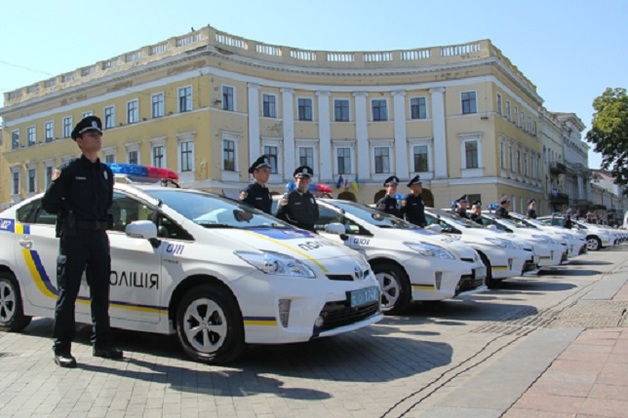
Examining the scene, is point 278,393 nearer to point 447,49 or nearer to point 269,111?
point 269,111

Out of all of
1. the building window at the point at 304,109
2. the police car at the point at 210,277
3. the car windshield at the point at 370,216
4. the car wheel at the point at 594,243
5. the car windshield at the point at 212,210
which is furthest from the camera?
the building window at the point at 304,109

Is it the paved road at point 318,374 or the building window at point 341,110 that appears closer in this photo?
the paved road at point 318,374

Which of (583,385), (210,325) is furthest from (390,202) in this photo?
(583,385)


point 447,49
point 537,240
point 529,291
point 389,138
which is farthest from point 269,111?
point 529,291

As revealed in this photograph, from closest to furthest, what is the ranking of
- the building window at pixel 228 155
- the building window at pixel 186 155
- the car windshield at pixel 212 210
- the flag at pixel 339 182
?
the car windshield at pixel 212 210, the building window at pixel 228 155, the building window at pixel 186 155, the flag at pixel 339 182

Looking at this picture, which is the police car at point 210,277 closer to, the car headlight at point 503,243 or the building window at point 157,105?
the car headlight at point 503,243

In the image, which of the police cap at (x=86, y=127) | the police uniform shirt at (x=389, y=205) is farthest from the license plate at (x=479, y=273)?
the police cap at (x=86, y=127)

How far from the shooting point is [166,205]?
5898 mm

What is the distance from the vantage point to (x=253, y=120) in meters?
39.3

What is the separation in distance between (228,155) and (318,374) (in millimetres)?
33809

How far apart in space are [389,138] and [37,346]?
1485 inches

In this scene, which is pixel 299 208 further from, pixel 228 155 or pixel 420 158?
pixel 420 158

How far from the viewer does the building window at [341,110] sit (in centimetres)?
4216

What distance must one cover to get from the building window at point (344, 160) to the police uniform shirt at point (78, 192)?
36817 mm
